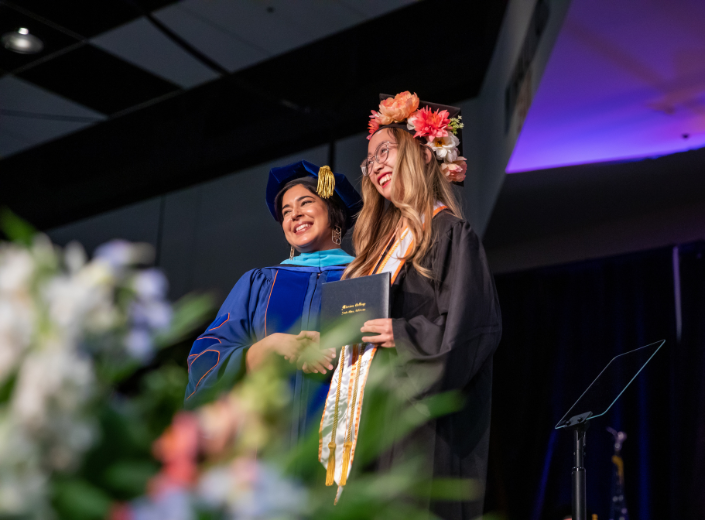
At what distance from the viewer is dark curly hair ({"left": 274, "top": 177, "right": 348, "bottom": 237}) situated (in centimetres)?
257

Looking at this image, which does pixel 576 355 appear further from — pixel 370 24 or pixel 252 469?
pixel 252 469

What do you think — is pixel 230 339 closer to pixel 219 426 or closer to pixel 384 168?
pixel 384 168

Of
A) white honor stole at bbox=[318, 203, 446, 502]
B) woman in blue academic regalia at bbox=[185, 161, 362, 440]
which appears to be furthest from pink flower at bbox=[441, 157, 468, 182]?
woman in blue academic regalia at bbox=[185, 161, 362, 440]

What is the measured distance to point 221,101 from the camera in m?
5.82

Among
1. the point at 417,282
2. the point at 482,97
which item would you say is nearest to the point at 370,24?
the point at 482,97

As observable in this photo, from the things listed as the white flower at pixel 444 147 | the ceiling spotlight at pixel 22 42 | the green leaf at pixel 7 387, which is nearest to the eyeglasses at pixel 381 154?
the white flower at pixel 444 147

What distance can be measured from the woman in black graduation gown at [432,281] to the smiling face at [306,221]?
0.38 m

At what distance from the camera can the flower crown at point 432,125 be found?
206cm

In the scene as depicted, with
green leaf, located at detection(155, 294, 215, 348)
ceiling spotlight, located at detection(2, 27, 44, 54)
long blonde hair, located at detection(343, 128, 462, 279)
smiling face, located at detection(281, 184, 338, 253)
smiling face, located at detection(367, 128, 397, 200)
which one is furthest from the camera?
ceiling spotlight, located at detection(2, 27, 44, 54)

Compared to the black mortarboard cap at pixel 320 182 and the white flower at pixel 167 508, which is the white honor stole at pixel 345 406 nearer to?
the black mortarboard cap at pixel 320 182

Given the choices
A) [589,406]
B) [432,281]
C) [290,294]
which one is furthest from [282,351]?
[589,406]

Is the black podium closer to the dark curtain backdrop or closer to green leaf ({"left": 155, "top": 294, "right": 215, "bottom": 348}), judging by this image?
the dark curtain backdrop

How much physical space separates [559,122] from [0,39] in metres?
3.59

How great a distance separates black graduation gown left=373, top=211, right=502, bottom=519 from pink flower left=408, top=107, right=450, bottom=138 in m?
0.36
